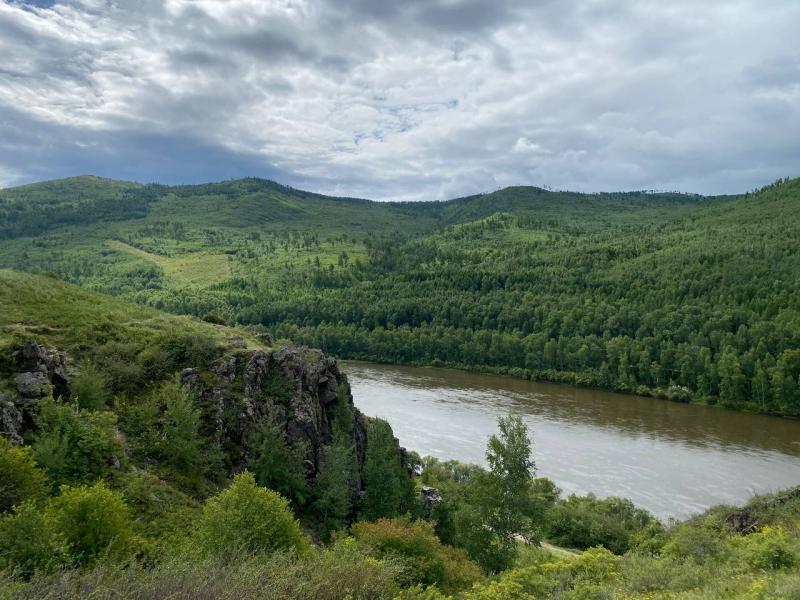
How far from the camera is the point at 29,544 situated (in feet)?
54.5

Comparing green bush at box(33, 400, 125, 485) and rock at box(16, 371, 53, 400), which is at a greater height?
rock at box(16, 371, 53, 400)

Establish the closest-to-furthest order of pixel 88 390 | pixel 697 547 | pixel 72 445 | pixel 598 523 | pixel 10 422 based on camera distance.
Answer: pixel 697 547
pixel 10 422
pixel 72 445
pixel 88 390
pixel 598 523

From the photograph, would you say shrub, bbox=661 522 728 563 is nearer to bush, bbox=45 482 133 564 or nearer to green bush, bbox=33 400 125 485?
bush, bbox=45 482 133 564

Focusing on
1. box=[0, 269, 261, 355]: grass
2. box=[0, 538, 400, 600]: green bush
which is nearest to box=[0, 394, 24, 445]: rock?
box=[0, 269, 261, 355]: grass

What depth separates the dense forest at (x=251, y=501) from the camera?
667 inches

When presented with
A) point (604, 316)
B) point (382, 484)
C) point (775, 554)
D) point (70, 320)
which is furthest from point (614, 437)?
point (604, 316)

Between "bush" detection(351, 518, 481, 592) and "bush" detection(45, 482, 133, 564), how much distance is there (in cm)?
1135

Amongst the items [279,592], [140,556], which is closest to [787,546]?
[279,592]

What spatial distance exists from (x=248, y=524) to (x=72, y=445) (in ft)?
34.8

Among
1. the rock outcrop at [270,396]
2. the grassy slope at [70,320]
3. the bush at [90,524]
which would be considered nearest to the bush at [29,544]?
the bush at [90,524]

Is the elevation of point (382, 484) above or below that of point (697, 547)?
below

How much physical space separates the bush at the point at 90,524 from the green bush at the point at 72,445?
5483 millimetres

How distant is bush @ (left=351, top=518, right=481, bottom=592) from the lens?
2748cm

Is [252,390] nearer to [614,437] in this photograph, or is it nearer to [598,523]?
[598,523]
